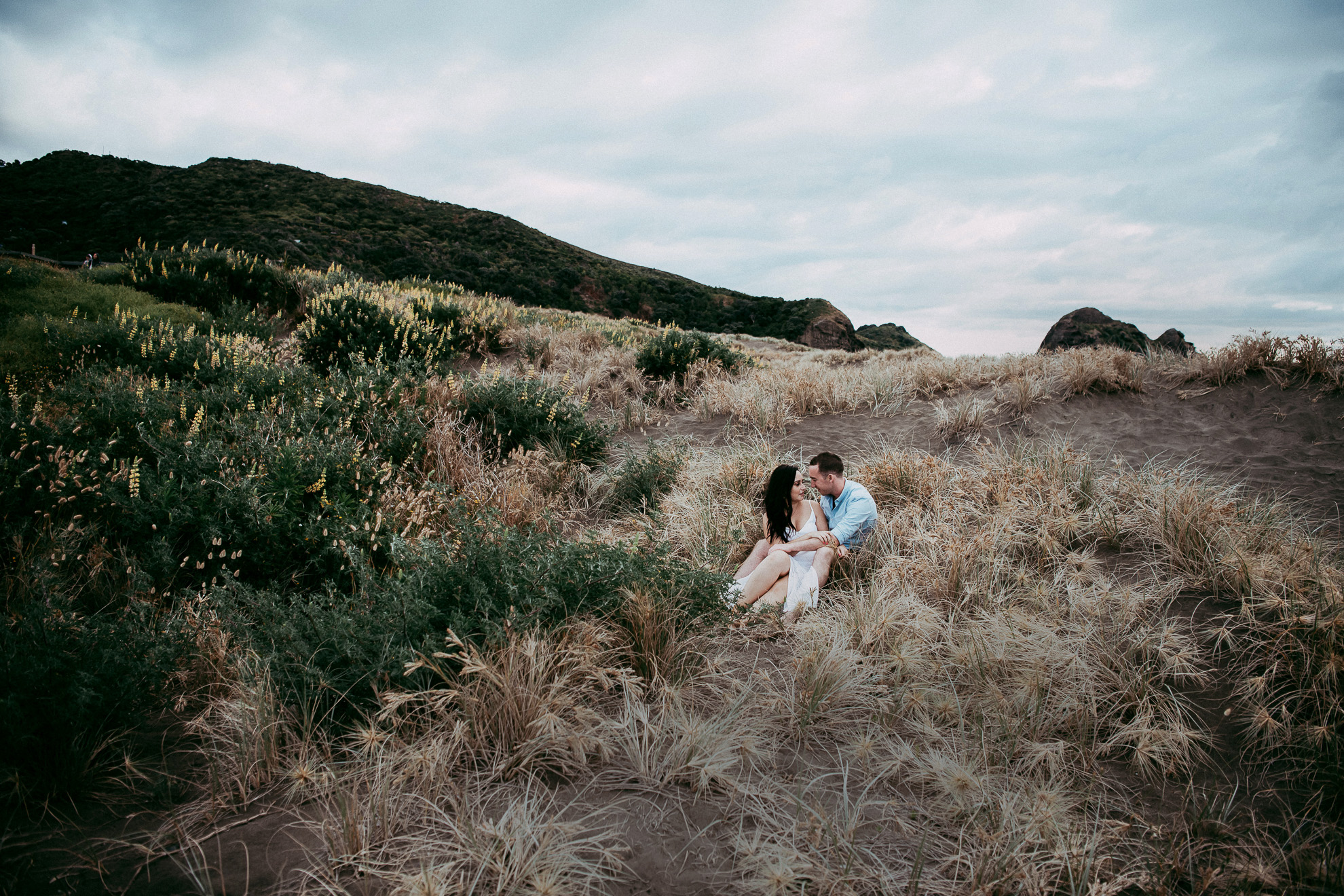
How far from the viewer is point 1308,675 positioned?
2.75 meters

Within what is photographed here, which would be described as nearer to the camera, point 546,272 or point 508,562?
point 508,562

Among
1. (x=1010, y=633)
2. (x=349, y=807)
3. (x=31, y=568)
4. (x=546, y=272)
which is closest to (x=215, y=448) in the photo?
(x=31, y=568)

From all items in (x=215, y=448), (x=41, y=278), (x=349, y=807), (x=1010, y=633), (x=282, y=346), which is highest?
(x=41, y=278)

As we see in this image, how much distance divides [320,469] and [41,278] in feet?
29.1

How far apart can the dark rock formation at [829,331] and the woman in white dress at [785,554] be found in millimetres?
27299

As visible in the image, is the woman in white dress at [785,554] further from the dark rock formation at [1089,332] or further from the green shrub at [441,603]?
the dark rock formation at [1089,332]

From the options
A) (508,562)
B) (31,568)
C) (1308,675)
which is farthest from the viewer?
(31,568)

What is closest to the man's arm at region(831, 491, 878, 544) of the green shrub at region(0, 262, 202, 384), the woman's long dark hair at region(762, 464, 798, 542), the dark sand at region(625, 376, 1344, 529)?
the woman's long dark hair at region(762, 464, 798, 542)

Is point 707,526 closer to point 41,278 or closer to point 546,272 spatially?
point 41,278

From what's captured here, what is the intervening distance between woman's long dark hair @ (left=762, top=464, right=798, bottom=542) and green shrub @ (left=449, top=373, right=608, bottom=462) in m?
2.62

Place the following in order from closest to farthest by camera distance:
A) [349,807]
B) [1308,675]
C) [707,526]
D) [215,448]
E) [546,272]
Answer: [349,807], [1308,675], [215,448], [707,526], [546,272]

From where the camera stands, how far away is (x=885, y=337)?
131 feet

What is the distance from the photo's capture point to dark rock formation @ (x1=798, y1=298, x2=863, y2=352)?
32.0 m

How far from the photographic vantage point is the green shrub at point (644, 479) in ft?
19.2
